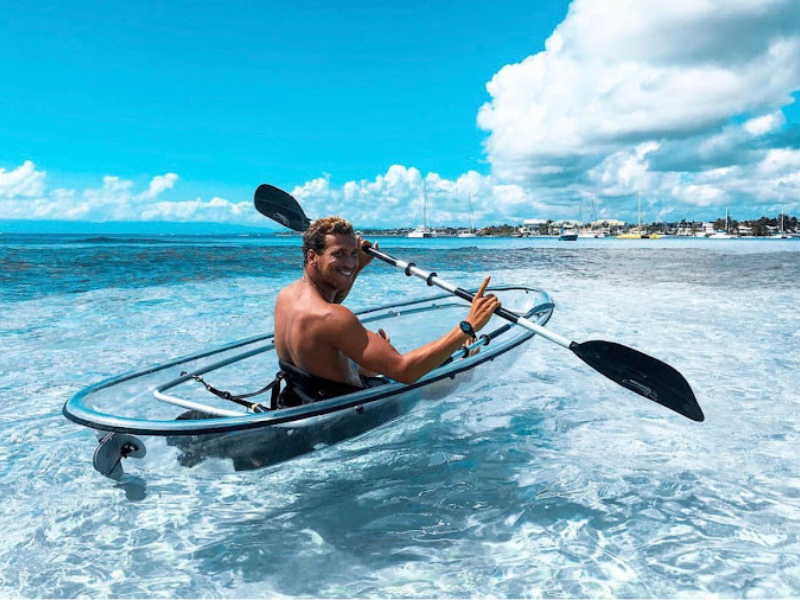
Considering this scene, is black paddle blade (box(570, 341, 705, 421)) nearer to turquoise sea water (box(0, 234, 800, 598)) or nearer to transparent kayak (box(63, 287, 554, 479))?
turquoise sea water (box(0, 234, 800, 598))

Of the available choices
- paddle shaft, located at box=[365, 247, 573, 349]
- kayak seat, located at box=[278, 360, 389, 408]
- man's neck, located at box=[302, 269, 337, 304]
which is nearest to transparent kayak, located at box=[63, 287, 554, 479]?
kayak seat, located at box=[278, 360, 389, 408]

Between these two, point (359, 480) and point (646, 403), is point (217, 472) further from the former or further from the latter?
point (646, 403)

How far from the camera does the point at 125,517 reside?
3.44m

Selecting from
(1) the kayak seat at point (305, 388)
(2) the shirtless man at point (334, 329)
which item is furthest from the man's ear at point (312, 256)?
(1) the kayak seat at point (305, 388)

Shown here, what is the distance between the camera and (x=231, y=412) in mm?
3275

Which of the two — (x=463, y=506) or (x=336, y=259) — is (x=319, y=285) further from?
(x=463, y=506)

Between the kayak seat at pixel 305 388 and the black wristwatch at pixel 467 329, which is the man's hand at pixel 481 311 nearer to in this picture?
the black wristwatch at pixel 467 329

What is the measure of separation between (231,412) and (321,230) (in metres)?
1.27

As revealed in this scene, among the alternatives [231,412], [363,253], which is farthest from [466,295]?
[231,412]

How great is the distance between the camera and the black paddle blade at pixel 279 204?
5.84m

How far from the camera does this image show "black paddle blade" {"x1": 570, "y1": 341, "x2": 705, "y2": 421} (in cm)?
384

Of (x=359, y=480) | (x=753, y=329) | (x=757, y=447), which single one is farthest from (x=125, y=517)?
(x=753, y=329)

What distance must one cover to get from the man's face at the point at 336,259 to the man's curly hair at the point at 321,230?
2 centimetres

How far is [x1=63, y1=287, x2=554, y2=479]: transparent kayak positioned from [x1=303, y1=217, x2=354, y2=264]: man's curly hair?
38.0 inches
